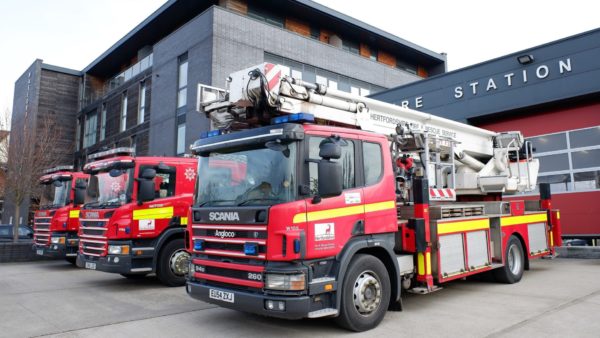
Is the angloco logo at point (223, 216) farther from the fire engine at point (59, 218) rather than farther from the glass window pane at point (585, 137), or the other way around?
the glass window pane at point (585, 137)

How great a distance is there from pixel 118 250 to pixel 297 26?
58.9 feet

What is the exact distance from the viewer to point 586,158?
13109 mm

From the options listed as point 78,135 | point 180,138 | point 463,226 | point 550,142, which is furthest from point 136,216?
point 78,135

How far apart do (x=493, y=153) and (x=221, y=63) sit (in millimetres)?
12105

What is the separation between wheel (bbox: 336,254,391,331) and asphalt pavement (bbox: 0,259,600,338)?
0.17 m

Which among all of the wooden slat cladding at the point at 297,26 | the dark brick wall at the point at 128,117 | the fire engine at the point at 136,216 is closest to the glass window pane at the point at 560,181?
the fire engine at the point at 136,216

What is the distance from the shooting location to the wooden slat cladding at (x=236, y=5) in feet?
67.1

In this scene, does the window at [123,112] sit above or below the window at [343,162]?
above

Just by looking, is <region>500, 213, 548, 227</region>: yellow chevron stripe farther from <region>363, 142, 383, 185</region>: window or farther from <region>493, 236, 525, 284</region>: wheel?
<region>363, 142, 383, 185</region>: window

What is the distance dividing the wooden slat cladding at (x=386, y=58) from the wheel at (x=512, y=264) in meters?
20.8

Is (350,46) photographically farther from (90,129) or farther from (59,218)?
(90,129)

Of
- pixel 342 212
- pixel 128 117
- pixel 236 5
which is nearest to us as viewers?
pixel 342 212

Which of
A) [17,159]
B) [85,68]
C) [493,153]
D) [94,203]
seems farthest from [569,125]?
[85,68]

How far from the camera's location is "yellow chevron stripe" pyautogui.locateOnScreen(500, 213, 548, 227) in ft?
27.3
